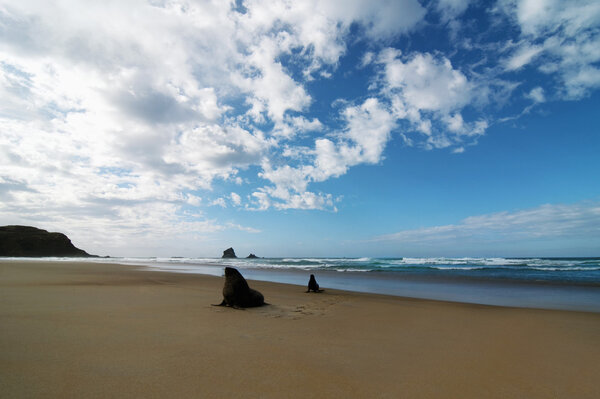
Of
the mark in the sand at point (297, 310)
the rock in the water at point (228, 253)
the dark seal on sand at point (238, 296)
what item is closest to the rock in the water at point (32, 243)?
the rock in the water at point (228, 253)

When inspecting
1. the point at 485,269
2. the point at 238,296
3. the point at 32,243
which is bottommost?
the point at 485,269

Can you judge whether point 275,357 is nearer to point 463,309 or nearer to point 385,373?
point 385,373

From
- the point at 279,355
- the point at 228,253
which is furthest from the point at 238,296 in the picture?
the point at 228,253

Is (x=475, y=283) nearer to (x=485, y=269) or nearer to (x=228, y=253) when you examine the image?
(x=485, y=269)

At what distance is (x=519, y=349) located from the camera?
422cm

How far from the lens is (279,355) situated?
3.46 metres

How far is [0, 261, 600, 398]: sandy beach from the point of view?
8.50ft

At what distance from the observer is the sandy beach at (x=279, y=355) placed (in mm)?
2590

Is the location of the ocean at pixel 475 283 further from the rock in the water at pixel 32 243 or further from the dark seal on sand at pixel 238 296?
the rock in the water at pixel 32 243

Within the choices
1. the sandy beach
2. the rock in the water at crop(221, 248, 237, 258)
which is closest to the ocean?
the sandy beach

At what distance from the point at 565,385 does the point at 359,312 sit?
13.4 ft

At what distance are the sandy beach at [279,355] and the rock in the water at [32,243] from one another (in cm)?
7945

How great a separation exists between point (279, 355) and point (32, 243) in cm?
8727

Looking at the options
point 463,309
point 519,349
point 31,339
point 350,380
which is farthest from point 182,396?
point 463,309
